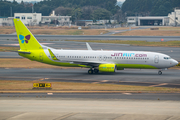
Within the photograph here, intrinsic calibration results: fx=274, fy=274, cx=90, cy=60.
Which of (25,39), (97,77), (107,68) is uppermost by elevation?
(25,39)

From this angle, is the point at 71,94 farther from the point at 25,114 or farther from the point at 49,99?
the point at 25,114

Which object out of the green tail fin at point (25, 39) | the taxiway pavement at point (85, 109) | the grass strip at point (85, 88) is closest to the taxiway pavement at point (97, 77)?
the grass strip at point (85, 88)

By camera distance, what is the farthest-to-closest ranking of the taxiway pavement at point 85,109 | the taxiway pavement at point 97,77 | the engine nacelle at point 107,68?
the engine nacelle at point 107,68
the taxiway pavement at point 97,77
the taxiway pavement at point 85,109

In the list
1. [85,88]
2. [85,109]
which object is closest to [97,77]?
[85,88]

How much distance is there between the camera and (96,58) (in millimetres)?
47562

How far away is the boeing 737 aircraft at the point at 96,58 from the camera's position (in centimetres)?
4591

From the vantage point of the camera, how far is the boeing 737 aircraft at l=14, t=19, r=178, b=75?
4591 cm

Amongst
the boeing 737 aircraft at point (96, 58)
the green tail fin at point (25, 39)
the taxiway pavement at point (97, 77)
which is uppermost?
the green tail fin at point (25, 39)

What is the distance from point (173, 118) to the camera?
21.4 meters

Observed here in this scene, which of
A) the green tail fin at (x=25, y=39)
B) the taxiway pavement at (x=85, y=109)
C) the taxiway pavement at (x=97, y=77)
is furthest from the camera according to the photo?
the green tail fin at (x=25, y=39)

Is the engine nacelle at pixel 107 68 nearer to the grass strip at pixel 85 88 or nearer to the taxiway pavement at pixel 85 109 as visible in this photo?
the grass strip at pixel 85 88

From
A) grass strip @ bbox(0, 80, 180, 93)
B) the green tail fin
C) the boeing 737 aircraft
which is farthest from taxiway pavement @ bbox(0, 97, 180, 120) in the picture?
the green tail fin

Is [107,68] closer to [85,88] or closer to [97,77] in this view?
[97,77]

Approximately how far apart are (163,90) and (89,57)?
1790 cm
